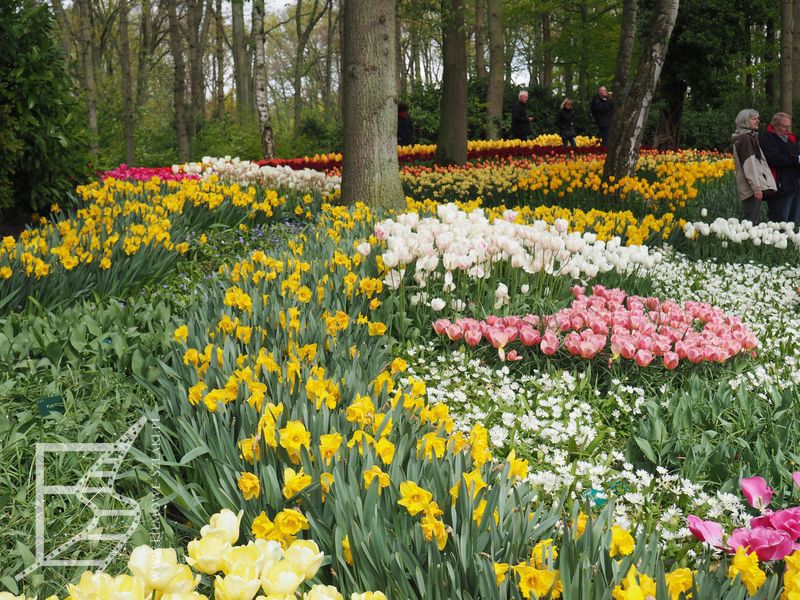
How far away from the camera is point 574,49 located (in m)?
23.6

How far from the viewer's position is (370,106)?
6.96 metres

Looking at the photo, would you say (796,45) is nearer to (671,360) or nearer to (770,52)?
(770,52)

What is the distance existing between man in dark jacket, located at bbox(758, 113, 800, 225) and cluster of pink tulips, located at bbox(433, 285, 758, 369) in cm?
424

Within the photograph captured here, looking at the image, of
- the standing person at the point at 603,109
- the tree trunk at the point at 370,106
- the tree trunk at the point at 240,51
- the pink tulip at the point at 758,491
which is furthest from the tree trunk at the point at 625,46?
the tree trunk at the point at 240,51

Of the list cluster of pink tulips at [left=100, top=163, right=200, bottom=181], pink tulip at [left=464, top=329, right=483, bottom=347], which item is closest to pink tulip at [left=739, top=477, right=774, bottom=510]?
pink tulip at [left=464, top=329, right=483, bottom=347]

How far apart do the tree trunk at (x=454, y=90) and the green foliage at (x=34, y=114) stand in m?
6.64

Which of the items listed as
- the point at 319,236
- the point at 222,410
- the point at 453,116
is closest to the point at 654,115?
the point at 453,116

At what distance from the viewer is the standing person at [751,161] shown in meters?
7.38

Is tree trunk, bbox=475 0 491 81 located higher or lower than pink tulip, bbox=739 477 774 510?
higher

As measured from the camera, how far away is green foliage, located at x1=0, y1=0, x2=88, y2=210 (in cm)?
626

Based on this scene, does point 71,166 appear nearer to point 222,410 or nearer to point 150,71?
point 222,410

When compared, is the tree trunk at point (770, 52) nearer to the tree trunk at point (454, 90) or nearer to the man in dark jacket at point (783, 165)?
the tree trunk at point (454, 90)

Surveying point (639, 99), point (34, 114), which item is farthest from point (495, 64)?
point (34, 114)

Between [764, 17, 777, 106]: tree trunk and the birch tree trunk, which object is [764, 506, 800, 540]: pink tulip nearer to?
the birch tree trunk
